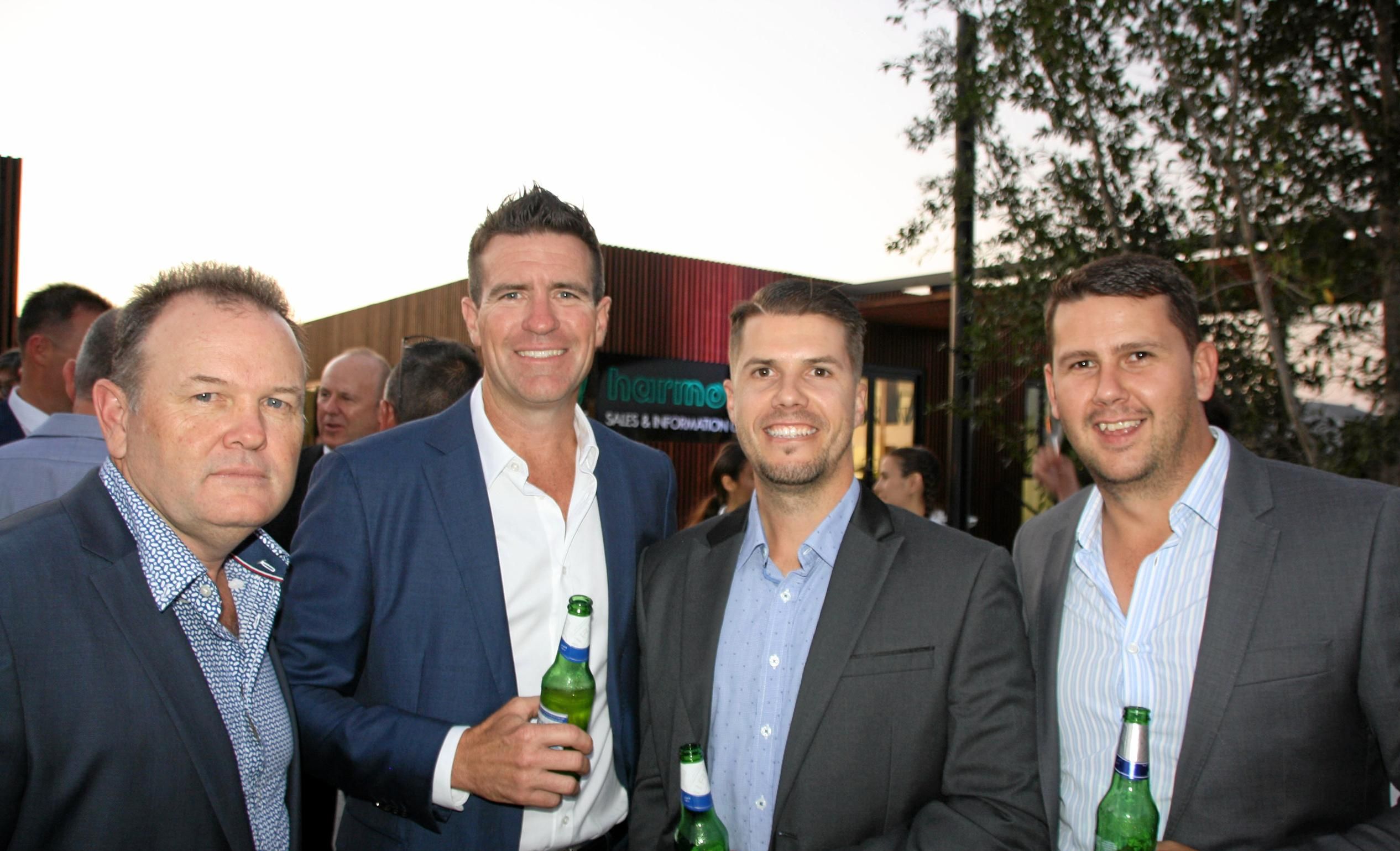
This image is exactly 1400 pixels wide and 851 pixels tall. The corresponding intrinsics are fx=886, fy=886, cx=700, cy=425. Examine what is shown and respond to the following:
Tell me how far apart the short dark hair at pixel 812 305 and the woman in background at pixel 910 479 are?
12.2ft

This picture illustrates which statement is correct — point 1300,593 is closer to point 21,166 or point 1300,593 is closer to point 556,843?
point 556,843

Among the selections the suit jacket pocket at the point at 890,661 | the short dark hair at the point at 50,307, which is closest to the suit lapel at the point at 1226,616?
the suit jacket pocket at the point at 890,661

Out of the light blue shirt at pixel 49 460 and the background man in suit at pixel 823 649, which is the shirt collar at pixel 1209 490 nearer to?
the background man in suit at pixel 823 649

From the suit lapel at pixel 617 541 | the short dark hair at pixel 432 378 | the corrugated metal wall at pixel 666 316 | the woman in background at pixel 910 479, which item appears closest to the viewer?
the suit lapel at pixel 617 541

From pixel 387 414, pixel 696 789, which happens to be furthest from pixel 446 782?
pixel 387 414

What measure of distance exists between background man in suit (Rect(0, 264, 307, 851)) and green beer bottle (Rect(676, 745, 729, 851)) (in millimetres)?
779

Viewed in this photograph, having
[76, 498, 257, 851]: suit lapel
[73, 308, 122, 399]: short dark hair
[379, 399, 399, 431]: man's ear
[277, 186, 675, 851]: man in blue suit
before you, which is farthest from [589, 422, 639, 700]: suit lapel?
[379, 399, 399, 431]: man's ear

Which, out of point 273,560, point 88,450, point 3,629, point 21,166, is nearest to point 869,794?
point 273,560

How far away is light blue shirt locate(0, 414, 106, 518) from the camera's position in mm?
2920

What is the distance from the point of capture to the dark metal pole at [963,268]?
17.6 ft

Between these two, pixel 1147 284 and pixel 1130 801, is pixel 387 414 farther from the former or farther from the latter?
pixel 1130 801

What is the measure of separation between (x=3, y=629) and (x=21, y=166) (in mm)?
6419

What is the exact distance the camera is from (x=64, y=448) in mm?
2988

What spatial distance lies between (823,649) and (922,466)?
4.28 metres
